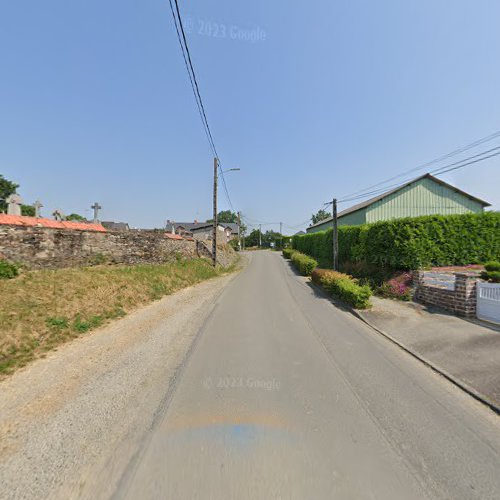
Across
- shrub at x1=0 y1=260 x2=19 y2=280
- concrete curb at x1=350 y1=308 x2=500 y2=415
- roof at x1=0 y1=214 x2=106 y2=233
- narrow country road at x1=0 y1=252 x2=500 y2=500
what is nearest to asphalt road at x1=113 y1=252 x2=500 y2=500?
narrow country road at x1=0 y1=252 x2=500 y2=500

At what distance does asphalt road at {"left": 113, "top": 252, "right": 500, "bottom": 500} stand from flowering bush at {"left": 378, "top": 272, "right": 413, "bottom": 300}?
5.61 metres

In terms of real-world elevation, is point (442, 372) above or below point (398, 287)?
below

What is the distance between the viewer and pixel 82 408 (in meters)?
3.37

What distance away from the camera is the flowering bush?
32.8 ft

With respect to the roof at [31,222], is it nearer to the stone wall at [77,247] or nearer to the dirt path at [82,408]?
the stone wall at [77,247]

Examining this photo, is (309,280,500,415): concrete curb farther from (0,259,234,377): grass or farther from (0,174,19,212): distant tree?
(0,174,19,212): distant tree

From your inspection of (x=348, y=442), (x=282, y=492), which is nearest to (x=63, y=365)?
(x=282, y=492)

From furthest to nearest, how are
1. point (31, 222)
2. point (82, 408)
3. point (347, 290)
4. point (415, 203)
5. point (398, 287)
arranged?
point (415, 203) → point (31, 222) → point (398, 287) → point (347, 290) → point (82, 408)

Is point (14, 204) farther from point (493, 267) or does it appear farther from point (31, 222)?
point (493, 267)

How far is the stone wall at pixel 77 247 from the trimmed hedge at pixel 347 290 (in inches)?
418

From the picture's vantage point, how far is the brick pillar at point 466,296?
738 centimetres

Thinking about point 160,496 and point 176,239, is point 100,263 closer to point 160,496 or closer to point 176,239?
point 176,239

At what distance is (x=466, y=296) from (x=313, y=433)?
23.9 feet

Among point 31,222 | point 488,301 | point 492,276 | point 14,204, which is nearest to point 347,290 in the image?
point 488,301
